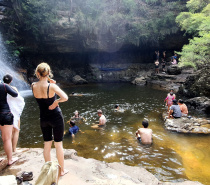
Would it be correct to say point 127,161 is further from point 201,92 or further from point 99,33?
point 99,33

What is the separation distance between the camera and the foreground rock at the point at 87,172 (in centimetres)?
289

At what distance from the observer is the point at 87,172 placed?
3.21 metres

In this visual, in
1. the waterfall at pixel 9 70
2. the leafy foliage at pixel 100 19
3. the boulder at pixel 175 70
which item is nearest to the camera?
the waterfall at pixel 9 70

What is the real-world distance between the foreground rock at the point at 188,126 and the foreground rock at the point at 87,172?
154 inches

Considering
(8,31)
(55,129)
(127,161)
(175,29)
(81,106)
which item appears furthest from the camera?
(175,29)

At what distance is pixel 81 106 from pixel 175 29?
1822 cm

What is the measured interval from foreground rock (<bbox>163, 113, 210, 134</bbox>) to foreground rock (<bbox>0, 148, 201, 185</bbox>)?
3.91m

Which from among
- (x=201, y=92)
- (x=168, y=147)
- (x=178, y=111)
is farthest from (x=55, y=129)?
(x=201, y=92)

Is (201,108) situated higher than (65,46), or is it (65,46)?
(65,46)

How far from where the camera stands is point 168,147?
218 inches

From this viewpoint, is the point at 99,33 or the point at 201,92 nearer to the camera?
the point at 201,92

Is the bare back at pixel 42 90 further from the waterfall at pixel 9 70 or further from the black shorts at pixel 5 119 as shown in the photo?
the waterfall at pixel 9 70

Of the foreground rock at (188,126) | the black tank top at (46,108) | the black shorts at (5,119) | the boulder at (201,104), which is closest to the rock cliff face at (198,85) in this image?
the boulder at (201,104)

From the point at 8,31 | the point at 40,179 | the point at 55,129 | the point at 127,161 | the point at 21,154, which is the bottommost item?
the point at 127,161
